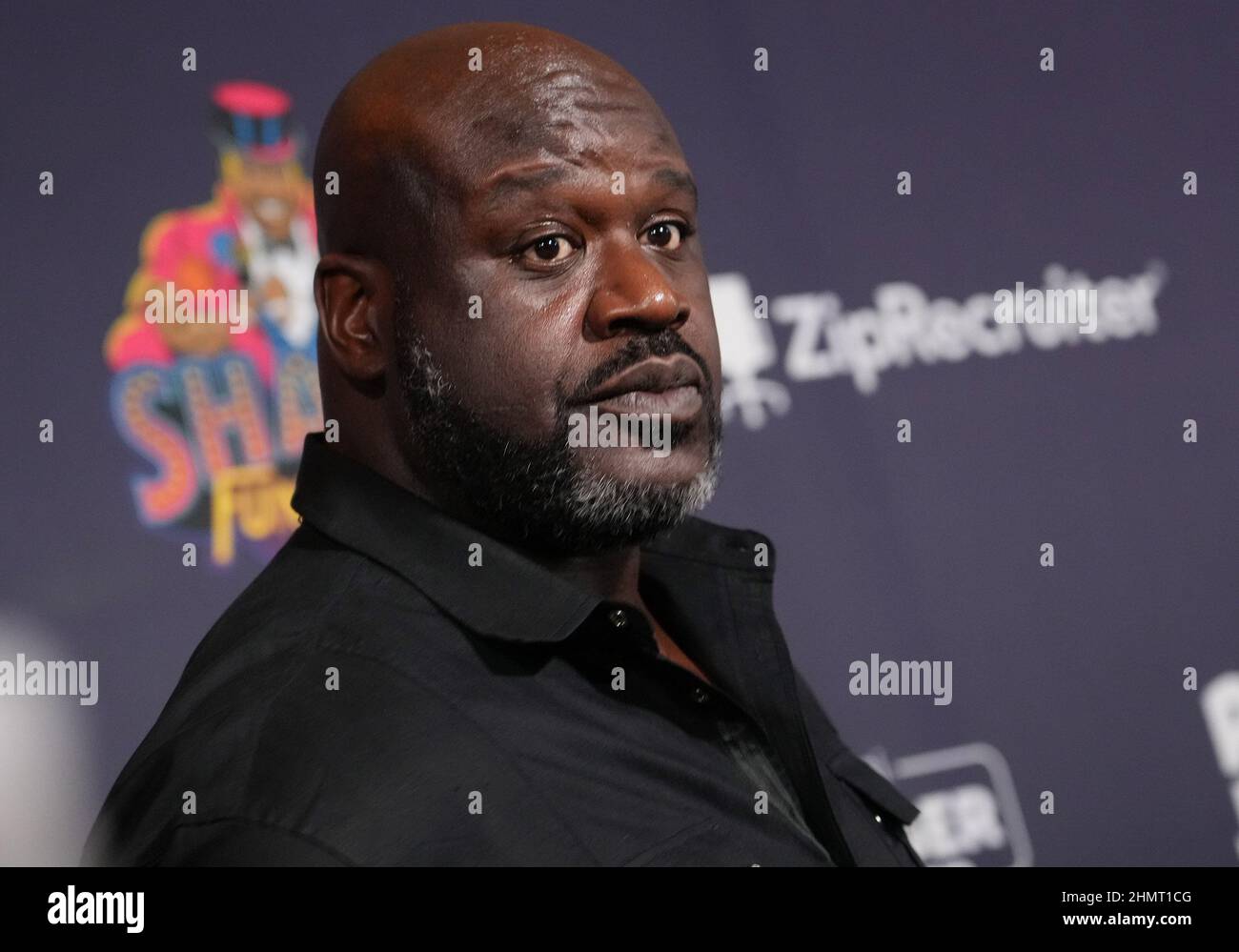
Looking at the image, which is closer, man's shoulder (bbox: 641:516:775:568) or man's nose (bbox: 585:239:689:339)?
man's nose (bbox: 585:239:689:339)

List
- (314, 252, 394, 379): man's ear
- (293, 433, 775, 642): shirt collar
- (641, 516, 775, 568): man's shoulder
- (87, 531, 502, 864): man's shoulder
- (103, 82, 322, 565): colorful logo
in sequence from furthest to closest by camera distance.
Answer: (103, 82, 322, 565): colorful logo < (641, 516, 775, 568): man's shoulder < (314, 252, 394, 379): man's ear < (293, 433, 775, 642): shirt collar < (87, 531, 502, 864): man's shoulder

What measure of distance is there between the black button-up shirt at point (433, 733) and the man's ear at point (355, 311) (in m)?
0.08

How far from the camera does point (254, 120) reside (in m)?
1.89

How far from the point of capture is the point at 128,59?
6.21 ft

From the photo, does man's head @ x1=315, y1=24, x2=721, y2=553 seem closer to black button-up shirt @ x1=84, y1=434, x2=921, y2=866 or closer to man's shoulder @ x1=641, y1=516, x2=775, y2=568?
black button-up shirt @ x1=84, y1=434, x2=921, y2=866

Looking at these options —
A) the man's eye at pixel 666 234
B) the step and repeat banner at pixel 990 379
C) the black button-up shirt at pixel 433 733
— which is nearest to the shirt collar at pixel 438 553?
the black button-up shirt at pixel 433 733

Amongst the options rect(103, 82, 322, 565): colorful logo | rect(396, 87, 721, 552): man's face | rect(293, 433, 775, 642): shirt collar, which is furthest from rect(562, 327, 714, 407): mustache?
rect(103, 82, 322, 565): colorful logo

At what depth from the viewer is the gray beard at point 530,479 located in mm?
1022

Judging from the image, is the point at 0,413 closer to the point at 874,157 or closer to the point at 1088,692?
the point at 874,157

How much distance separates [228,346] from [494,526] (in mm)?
979

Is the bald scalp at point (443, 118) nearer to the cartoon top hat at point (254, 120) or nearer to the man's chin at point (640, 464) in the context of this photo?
the man's chin at point (640, 464)

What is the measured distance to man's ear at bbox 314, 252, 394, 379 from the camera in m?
1.08

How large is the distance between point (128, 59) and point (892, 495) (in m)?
1.27
